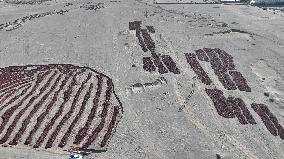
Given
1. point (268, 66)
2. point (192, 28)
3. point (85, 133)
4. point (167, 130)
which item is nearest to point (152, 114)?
point (167, 130)

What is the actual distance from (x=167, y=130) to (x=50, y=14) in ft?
137

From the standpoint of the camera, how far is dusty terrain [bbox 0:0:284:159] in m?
49.1

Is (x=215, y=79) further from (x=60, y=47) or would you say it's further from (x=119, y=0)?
(x=119, y=0)

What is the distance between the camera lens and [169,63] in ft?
218

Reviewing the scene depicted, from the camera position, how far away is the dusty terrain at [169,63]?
49.1 metres

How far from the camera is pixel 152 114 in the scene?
53.8 m

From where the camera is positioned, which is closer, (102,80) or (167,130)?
(167,130)

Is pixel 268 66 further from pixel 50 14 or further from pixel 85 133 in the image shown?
pixel 50 14

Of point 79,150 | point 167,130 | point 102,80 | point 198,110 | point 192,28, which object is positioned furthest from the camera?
point 192,28

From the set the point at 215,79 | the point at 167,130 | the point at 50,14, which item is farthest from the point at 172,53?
the point at 50,14

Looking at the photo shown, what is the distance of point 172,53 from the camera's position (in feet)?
229

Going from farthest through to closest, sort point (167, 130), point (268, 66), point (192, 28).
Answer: point (192, 28), point (268, 66), point (167, 130)

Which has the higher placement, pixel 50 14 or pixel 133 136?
pixel 50 14

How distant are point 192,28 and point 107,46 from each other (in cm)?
1734
